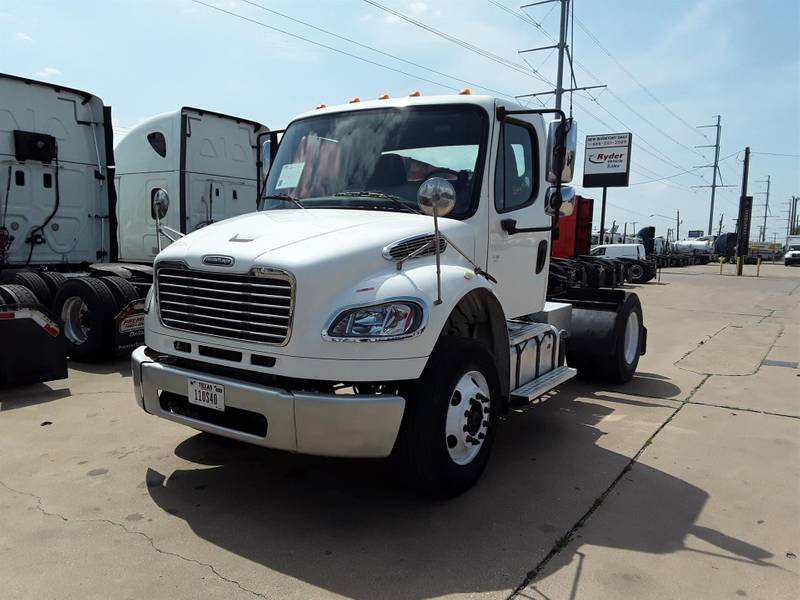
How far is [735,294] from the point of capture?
20078 millimetres

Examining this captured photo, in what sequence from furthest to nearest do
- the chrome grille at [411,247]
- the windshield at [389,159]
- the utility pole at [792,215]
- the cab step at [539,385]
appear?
the utility pole at [792,215] → the cab step at [539,385] → the windshield at [389,159] → the chrome grille at [411,247]

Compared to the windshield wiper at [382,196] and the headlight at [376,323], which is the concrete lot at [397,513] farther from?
the windshield wiper at [382,196]

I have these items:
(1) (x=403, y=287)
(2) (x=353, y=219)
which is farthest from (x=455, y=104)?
(1) (x=403, y=287)

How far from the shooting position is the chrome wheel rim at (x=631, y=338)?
7230 millimetres

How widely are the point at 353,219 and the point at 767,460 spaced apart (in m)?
3.61

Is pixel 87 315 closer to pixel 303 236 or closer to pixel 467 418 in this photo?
pixel 303 236

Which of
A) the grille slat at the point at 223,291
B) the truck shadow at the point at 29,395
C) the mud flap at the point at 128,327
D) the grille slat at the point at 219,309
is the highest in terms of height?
the grille slat at the point at 223,291

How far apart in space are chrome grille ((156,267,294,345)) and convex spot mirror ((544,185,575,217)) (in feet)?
8.53

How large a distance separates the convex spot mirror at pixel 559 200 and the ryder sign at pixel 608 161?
3316 cm

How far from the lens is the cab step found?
453 centimetres

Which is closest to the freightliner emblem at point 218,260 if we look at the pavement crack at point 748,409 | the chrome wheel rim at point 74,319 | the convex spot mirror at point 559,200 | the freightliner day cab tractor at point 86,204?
the freightliner day cab tractor at point 86,204

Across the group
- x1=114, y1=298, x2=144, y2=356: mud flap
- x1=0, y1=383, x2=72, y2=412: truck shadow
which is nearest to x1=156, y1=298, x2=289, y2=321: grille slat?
x1=0, y1=383, x2=72, y2=412: truck shadow

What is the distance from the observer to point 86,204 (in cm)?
924

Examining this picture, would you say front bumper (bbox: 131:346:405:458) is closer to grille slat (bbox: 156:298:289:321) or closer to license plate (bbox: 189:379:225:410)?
license plate (bbox: 189:379:225:410)
